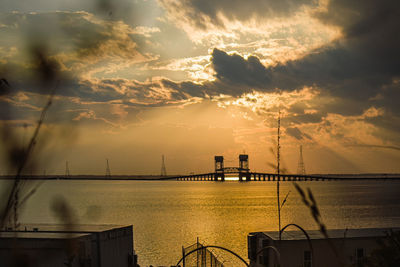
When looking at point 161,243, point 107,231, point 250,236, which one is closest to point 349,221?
point 161,243

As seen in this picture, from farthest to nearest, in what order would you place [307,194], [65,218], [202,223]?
[202,223], [307,194], [65,218]

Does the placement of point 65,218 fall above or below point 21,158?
below

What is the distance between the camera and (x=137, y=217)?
314 ft

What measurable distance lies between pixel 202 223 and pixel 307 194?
8428 centimetres

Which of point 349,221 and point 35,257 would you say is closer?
point 35,257

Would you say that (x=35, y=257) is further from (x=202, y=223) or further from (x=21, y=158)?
(x=202, y=223)

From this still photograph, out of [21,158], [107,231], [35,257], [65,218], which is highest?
[21,158]

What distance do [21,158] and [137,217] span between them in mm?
96782

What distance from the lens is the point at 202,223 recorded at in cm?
8406

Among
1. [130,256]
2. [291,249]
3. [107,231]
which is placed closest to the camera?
[291,249]

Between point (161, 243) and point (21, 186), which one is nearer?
point (21, 186)

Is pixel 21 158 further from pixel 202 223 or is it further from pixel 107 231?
pixel 202 223

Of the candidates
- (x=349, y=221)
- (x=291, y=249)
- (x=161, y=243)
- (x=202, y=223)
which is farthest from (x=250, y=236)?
(x=349, y=221)

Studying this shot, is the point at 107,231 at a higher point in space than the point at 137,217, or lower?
higher
